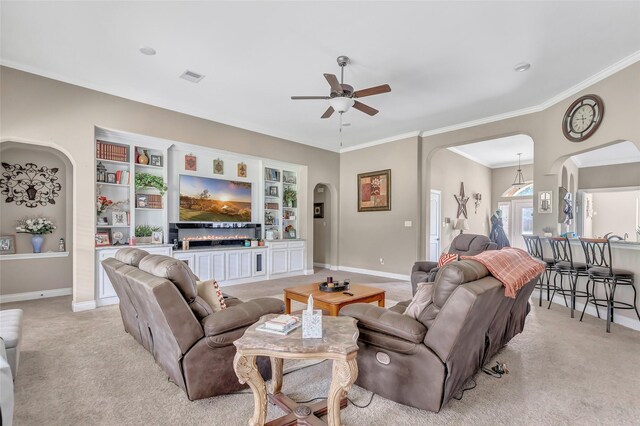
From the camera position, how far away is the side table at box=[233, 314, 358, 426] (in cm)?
169

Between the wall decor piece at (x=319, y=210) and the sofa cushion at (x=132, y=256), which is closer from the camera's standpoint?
the sofa cushion at (x=132, y=256)

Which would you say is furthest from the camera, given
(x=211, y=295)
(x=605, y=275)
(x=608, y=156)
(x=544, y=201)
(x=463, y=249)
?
(x=608, y=156)

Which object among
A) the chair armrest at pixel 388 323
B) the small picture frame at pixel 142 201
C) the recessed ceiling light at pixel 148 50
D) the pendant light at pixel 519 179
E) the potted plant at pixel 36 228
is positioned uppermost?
the recessed ceiling light at pixel 148 50

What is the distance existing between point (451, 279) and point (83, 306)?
4.68 metres

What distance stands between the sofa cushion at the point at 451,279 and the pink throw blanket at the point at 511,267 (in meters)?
0.22

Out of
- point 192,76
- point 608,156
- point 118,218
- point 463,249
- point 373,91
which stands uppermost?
point 192,76

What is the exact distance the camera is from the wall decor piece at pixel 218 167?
617cm

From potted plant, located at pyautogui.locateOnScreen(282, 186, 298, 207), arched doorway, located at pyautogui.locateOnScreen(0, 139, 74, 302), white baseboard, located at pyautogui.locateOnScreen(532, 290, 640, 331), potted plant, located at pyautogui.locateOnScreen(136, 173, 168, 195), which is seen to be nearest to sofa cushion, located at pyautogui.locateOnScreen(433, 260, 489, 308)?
white baseboard, located at pyautogui.locateOnScreen(532, 290, 640, 331)

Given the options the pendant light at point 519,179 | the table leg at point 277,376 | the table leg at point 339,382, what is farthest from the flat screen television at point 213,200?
the pendant light at point 519,179

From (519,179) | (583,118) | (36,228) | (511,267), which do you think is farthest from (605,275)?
(36,228)

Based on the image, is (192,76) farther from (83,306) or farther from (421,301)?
(421,301)

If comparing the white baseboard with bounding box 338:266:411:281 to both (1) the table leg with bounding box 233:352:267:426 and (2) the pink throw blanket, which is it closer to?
(2) the pink throw blanket

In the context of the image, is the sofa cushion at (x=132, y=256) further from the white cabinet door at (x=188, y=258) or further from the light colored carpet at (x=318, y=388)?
the white cabinet door at (x=188, y=258)

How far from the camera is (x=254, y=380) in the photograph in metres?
1.83
